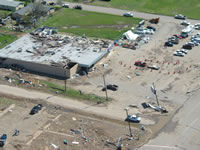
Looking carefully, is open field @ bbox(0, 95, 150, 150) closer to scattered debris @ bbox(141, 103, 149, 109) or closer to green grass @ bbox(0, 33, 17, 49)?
scattered debris @ bbox(141, 103, 149, 109)

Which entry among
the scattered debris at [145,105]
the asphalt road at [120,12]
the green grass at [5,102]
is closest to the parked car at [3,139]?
the green grass at [5,102]

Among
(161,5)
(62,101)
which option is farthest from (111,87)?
(161,5)

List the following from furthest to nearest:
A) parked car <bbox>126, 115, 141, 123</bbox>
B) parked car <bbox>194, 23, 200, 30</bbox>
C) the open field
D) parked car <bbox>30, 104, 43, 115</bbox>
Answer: parked car <bbox>194, 23, 200, 30</bbox>, parked car <bbox>30, 104, 43, 115</bbox>, parked car <bbox>126, 115, 141, 123</bbox>, the open field

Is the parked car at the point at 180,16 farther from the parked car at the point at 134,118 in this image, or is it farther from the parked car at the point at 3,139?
the parked car at the point at 3,139

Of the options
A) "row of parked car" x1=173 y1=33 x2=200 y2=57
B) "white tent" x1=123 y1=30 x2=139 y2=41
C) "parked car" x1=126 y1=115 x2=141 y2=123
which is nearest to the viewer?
"parked car" x1=126 y1=115 x2=141 y2=123

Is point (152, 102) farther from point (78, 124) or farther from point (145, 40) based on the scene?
point (145, 40)

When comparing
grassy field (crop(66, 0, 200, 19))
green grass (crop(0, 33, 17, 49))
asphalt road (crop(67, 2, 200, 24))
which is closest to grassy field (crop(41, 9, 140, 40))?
asphalt road (crop(67, 2, 200, 24))

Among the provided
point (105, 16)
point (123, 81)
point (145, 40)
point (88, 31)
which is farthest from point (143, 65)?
point (105, 16)
